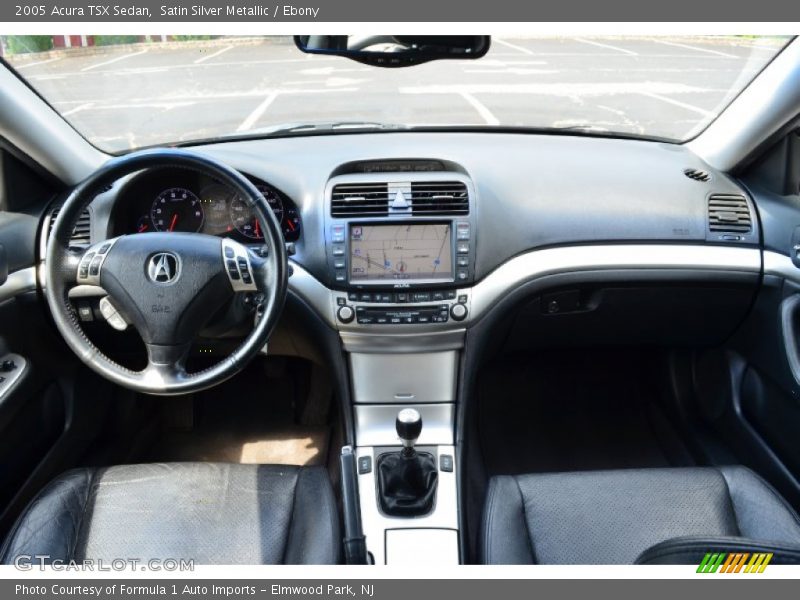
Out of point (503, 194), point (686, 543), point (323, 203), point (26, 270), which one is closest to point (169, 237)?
point (323, 203)

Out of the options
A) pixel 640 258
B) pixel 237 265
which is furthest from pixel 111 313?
pixel 640 258

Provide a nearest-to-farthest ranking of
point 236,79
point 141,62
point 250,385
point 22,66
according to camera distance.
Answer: point 22,66 → point 141,62 → point 250,385 → point 236,79

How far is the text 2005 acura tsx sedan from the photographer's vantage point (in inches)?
69.9

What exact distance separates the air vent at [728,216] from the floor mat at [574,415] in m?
0.88

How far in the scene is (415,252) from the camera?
214cm

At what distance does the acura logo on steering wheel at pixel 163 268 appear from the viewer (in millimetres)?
1712

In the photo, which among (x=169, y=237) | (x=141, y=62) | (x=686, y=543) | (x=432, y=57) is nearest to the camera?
(x=686, y=543)

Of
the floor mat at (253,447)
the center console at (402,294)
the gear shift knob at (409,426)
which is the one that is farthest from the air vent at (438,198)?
the floor mat at (253,447)

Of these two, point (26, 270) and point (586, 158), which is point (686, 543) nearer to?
point (586, 158)

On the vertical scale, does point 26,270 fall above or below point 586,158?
below

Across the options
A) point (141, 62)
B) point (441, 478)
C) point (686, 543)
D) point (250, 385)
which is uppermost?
point (141, 62)

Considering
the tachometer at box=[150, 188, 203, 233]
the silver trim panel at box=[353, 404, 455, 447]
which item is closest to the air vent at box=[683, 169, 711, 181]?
the silver trim panel at box=[353, 404, 455, 447]

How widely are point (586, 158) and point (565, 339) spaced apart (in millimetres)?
666

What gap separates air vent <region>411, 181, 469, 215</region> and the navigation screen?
49mm
